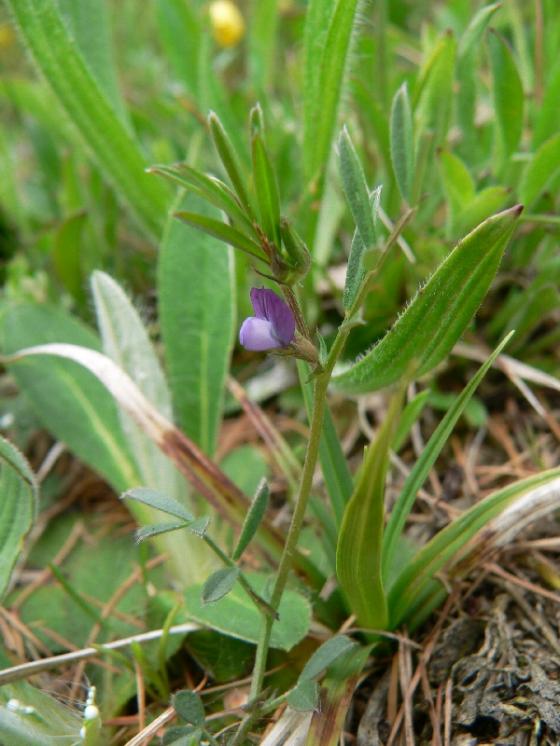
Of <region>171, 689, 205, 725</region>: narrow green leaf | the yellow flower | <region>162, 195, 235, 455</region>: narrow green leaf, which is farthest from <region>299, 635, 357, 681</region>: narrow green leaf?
the yellow flower

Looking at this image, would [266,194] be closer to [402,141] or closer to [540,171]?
[402,141]

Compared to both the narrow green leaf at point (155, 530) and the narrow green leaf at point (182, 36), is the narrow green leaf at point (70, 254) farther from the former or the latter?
the narrow green leaf at point (155, 530)

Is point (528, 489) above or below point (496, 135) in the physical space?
below

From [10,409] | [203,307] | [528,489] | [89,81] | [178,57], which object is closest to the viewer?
[528,489]

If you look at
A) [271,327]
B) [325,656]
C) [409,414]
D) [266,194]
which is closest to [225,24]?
[409,414]

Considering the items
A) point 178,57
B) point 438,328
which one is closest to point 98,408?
point 438,328

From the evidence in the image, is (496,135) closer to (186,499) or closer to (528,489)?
(528,489)

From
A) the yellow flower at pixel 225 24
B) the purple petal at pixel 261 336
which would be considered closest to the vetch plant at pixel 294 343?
the purple petal at pixel 261 336
